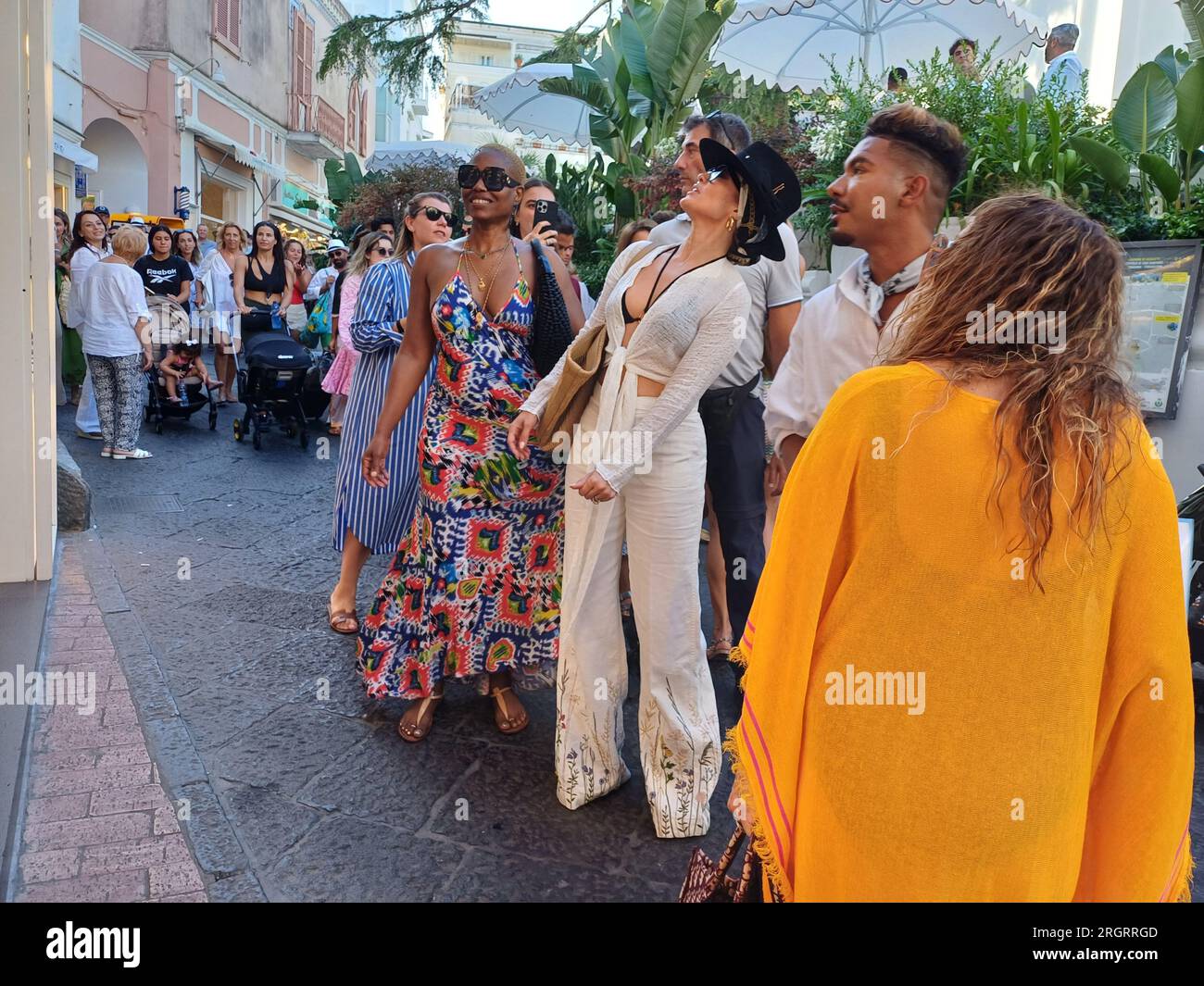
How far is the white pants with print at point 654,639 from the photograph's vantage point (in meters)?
3.20

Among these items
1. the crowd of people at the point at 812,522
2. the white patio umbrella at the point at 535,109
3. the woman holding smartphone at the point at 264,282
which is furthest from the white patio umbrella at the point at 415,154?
the crowd of people at the point at 812,522

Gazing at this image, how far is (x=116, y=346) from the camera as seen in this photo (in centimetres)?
877

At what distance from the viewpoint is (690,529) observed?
127 inches

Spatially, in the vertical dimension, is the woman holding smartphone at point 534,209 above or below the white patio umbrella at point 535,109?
below

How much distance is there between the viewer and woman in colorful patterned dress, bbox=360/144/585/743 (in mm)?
3727

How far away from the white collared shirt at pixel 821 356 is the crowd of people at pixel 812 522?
0.01 metres

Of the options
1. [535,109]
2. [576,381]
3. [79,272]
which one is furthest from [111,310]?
[535,109]

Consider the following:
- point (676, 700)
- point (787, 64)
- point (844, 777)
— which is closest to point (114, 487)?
point (676, 700)

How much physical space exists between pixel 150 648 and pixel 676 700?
2580 millimetres

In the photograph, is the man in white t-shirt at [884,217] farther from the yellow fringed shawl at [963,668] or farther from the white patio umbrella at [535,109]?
the white patio umbrella at [535,109]

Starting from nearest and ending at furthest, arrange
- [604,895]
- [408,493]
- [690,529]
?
[604,895] → [690,529] → [408,493]

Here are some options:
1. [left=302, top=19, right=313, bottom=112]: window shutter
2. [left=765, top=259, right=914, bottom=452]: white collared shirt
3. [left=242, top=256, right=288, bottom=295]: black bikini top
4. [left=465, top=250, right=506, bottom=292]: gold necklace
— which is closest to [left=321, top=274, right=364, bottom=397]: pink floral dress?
[left=242, top=256, right=288, bottom=295]: black bikini top

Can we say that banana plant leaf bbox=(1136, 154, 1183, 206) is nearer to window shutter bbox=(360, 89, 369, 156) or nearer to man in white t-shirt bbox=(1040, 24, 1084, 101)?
man in white t-shirt bbox=(1040, 24, 1084, 101)
